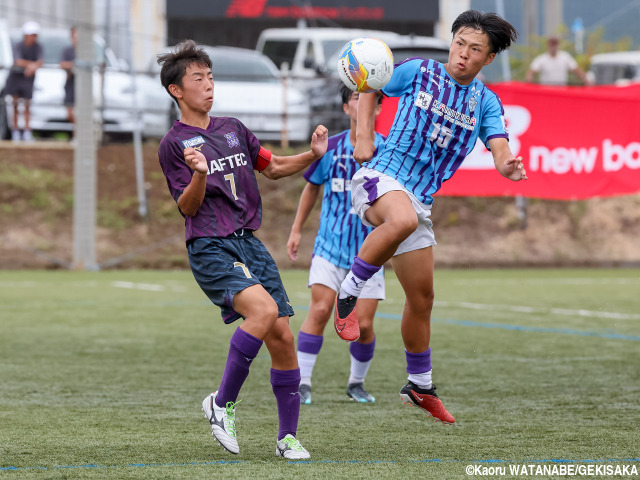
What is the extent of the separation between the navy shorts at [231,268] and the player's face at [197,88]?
2.14 feet

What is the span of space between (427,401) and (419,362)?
254 mm

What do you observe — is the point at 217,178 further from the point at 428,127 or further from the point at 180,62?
the point at 428,127

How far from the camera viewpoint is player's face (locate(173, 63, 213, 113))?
202 inches

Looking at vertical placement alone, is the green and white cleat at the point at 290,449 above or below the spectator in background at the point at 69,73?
below

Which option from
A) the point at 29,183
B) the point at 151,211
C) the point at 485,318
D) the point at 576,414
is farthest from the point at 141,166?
the point at 576,414

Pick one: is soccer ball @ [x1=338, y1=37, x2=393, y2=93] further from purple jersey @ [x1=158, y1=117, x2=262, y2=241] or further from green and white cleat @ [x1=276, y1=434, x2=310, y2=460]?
green and white cleat @ [x1=276, y1=434, x2=310, y2=460]

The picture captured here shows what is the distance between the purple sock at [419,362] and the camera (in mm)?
5758

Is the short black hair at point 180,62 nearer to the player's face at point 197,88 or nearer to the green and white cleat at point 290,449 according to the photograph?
the player's face at point 197,88

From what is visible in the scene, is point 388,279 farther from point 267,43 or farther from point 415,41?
point 267,43

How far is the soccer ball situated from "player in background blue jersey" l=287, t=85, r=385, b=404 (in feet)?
3.80

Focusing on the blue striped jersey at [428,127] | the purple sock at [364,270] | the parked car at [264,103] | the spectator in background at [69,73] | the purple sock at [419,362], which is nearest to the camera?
the purple sock at [364,270]

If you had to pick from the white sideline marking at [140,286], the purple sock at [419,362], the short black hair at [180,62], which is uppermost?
the short black hair at [180,62]

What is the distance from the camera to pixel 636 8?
82.9ft

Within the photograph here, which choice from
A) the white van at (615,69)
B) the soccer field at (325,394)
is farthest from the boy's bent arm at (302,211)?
the white van at (615,69)
